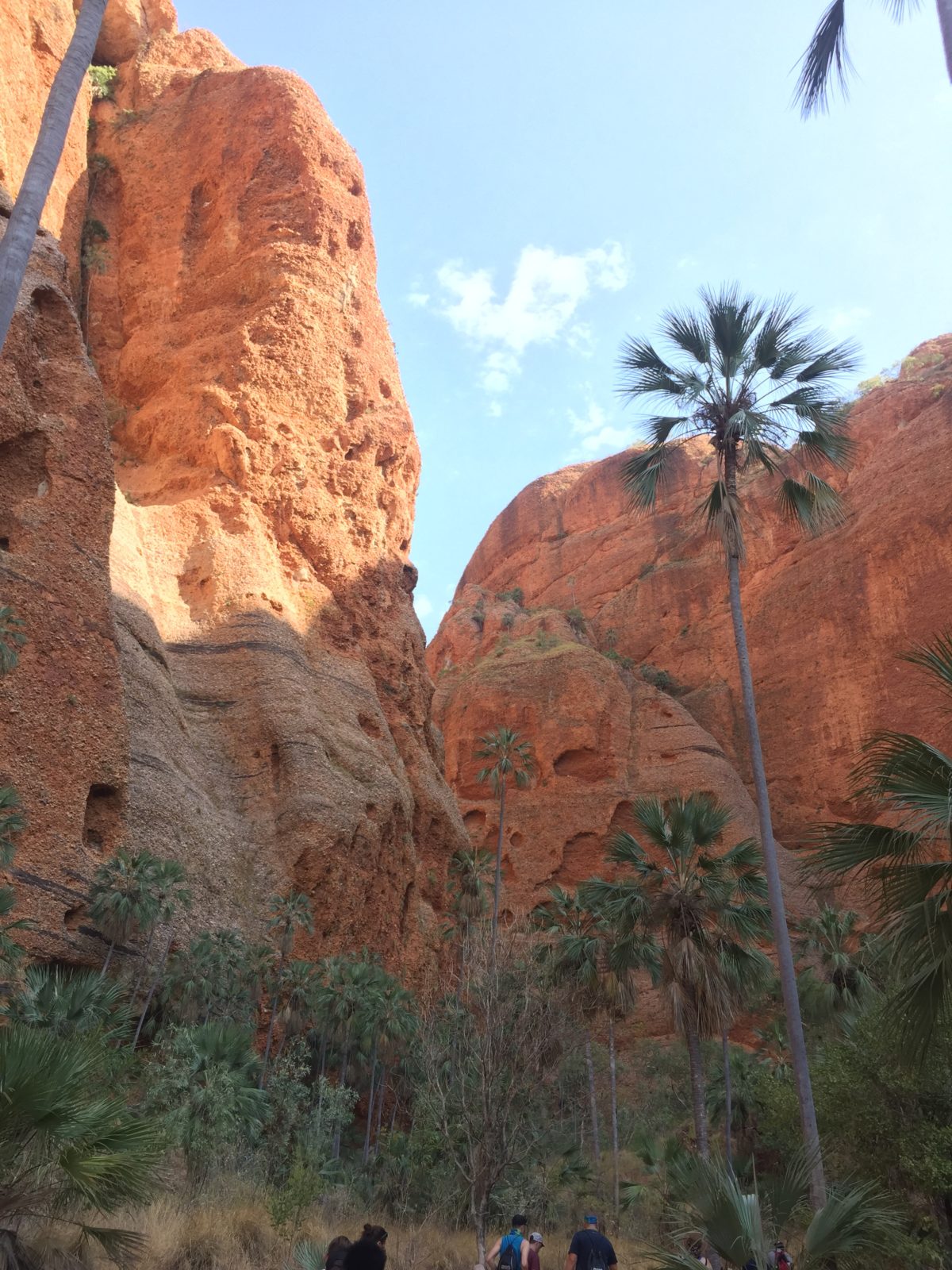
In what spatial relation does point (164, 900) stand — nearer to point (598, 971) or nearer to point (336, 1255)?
point (598, 971)

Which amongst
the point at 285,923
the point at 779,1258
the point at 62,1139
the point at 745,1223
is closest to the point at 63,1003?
the point at 285,923

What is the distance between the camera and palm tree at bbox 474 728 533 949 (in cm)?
3337

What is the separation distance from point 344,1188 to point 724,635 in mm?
39969

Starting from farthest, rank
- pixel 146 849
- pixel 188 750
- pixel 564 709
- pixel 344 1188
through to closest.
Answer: pixel 564 709 → pixel 188 750 → pixel 146 849 → pixel 344 1188

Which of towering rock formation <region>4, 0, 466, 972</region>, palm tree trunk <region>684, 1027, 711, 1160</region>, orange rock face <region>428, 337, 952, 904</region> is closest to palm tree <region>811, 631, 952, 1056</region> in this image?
palm tree trunk <region>684, 1027, 711, 1160</region>

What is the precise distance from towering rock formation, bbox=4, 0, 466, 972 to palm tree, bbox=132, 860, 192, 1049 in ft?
3.57

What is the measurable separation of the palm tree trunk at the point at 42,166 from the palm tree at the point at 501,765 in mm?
22655

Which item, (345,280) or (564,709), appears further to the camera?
(564,709)

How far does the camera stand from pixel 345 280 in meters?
39.7

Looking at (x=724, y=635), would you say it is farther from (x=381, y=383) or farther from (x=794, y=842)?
(x=381, y=383)

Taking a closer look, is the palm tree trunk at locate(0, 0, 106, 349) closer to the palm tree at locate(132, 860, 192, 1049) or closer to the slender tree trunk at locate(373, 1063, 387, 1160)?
the palm tree at locate(132, 860, 192, 1049)

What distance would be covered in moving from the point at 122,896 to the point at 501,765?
17211 millimetres

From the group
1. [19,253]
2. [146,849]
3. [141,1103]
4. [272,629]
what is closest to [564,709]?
[272,629]

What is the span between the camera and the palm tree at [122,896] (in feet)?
62.9
